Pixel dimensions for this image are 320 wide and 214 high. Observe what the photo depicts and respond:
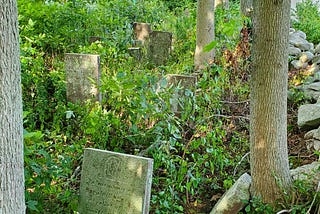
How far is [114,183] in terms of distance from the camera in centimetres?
304

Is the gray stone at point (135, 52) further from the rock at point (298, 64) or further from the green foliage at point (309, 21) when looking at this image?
the green foliage at point (309, 21)

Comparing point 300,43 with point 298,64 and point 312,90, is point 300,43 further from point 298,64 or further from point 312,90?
point 312,90

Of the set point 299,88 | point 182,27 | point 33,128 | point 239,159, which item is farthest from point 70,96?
point 182,27

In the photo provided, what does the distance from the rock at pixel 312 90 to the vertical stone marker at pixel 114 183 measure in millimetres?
3223

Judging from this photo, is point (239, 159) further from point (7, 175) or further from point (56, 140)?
point (7, 175)

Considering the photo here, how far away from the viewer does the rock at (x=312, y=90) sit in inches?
210

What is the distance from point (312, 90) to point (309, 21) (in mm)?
4360

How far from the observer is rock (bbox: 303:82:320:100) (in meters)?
5.33

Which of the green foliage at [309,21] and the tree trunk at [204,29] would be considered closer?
the tree trunk at [204,29]

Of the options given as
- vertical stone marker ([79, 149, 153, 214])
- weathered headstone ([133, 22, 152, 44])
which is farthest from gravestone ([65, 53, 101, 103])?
weathered headstone ([133, 22, 152, 44])

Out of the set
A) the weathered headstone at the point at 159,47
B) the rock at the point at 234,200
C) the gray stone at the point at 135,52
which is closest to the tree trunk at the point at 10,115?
the rock at the point at 234,200

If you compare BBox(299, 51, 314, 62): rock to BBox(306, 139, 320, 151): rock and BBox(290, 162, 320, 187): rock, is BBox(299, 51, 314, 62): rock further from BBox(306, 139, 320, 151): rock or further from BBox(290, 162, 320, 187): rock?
BBox(290, 162, 320, 187): rock

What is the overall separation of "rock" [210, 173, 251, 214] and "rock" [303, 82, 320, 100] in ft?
7.68

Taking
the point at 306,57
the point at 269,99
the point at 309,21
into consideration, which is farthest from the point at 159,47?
the point at 309,21
